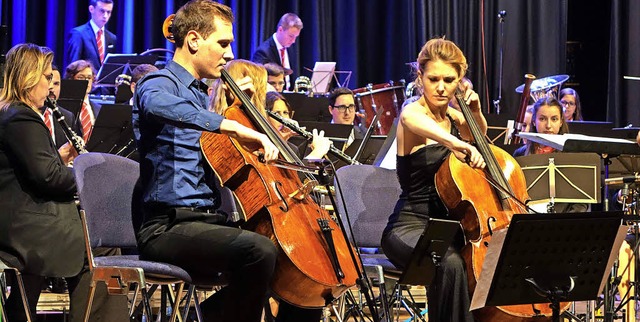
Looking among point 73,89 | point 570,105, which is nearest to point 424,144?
point 73,89

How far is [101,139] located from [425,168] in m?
2.32

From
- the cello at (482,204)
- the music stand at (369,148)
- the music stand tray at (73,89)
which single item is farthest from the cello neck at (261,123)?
the music stand tray at (73,89)

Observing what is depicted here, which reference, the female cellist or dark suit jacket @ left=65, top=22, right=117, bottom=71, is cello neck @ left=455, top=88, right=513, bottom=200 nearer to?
the female cellist

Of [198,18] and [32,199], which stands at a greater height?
[198,18]

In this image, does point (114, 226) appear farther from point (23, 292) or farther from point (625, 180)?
point (625, 180)

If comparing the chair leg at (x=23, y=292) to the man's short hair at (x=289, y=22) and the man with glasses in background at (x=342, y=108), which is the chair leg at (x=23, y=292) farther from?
the man's short hair at (x=289, y=22)

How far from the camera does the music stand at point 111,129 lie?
5.90m

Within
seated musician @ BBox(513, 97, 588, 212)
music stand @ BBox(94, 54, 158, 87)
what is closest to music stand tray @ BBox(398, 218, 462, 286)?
seated musician @ BBox(513, 97, 588, 212)

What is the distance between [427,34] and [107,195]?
257 inches

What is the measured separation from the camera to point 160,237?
3.73 metres

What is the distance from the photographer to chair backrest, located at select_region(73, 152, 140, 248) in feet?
13.6

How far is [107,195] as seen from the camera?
13.9 feet

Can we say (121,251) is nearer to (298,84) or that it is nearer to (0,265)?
(0,265)

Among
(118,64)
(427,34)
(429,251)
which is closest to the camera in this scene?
(429,251)
